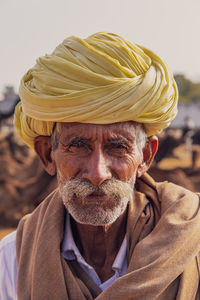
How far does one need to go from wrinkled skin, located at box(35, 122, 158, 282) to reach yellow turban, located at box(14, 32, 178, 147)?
0.07m

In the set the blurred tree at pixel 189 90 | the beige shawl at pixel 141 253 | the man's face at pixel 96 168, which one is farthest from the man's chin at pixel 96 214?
the blurred tree at pixel 189 90

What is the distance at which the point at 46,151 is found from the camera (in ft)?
7.43

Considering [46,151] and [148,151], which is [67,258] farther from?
[148,151]

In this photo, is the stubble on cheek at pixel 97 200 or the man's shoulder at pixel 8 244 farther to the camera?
the man's shoulder at pixel 8 244

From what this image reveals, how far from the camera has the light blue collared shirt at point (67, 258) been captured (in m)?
1.98

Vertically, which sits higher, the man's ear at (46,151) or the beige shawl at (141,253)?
the man's ear at (46,151)

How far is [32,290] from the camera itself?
73.9 inches

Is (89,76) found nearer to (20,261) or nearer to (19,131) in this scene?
(19,131)

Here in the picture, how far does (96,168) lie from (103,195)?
0.15 metres

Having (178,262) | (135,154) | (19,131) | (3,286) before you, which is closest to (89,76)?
(135,154)

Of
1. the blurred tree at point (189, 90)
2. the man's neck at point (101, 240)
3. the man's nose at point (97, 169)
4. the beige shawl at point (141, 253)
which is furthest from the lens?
the blurred tree at point (189, 90)

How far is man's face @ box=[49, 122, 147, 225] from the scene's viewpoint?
189cm

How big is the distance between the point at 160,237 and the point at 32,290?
27.5 inches

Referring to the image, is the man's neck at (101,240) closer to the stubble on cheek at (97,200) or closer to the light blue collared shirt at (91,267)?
the light blue collared shirt at (91,267)
